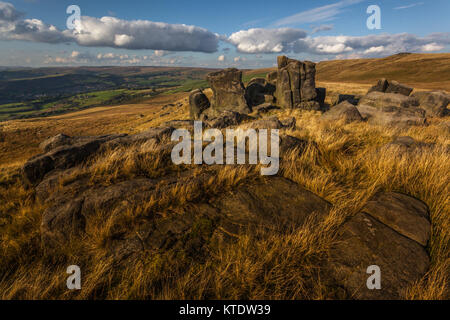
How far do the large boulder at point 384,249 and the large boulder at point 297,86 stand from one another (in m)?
21.0

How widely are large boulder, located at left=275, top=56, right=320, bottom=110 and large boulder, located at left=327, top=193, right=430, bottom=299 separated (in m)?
21.0

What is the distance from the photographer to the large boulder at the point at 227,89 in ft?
74.7

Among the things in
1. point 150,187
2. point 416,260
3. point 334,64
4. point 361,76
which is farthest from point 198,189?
point 334,64

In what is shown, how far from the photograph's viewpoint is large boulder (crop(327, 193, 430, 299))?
2.12 m

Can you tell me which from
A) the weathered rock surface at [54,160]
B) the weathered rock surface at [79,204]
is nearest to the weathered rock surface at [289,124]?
the weathered rock surface at [79,204]

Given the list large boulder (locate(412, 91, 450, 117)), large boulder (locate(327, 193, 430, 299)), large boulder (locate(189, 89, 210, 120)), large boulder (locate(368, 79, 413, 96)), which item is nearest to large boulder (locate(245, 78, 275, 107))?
large boulder (locate(189, 89, 210, 120))

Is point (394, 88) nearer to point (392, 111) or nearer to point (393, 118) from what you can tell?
point (392, 111)

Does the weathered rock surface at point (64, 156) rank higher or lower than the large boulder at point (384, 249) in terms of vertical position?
higher

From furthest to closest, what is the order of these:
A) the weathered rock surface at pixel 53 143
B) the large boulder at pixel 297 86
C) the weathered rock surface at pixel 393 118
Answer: the large boulder at pixel 297 86 < the weathered rock surface at pixel 393 118 < the weathered rock surface at pixel 53 143

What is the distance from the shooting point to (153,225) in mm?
2879

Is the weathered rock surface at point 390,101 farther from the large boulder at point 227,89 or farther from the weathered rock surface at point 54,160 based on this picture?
the weathered rock surface at point 54,160

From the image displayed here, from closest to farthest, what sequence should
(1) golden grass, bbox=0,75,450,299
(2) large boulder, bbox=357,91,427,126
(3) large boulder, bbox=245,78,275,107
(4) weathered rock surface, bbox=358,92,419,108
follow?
1. (1) golden grass, bbox=0,75,450,299
2. (2) large boulder, bbox=357,91,427,126
3. (4) weathered rock surface, bbox=358,92,419,108
4. (3) large boulder, bbox=245,78,275,107

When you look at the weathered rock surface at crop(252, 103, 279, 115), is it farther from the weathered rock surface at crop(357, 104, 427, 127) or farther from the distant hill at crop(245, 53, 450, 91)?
the distant hill at crop(245, 53, 450, 91)

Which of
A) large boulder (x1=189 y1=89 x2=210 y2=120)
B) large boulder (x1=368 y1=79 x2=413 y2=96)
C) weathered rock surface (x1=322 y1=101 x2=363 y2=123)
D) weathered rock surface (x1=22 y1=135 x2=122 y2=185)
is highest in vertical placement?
large boulder (x1=368 y1=79 x2=413 y2=96)
